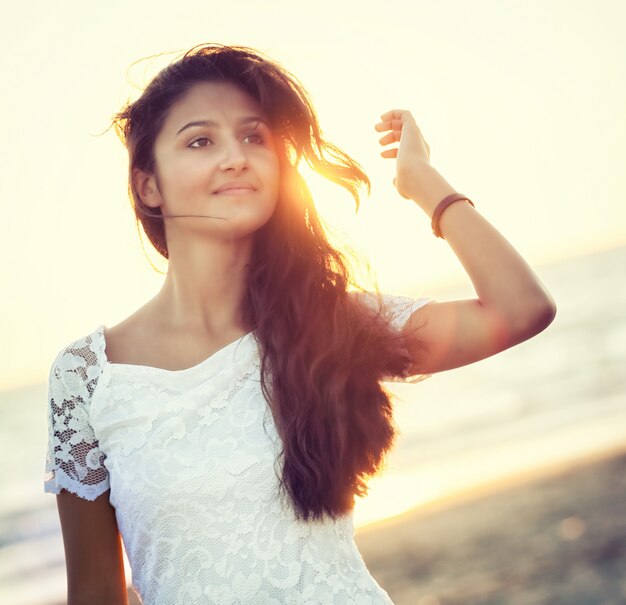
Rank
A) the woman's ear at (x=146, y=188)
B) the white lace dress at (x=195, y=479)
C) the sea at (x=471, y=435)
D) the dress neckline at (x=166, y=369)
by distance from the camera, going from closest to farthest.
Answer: the white lace dress at (x=195, y=479) < the dress neckline at (x=166, y=369) < the woman's ear at (x=146, y=188) < the sea at (x=471, y=435)

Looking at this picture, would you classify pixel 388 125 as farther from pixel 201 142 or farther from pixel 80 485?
pixel 80 485

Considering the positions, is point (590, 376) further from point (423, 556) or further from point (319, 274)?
point (319, 274)

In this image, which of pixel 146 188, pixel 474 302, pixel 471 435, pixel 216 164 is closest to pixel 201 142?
pixel 216 164

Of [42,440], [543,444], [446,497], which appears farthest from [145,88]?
[42,440]

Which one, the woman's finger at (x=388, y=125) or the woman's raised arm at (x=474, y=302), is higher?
the woman's finger at (x=388, y=125)

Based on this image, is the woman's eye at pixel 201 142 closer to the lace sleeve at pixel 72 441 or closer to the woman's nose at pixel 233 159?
the woman's nose at pixel 233 159

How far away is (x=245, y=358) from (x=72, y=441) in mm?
539

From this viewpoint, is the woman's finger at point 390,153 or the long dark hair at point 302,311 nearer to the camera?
the long dark hair at point 302,311

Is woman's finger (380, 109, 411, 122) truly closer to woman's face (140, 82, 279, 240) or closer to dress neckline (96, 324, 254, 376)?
woman's face (140, 82, 279, 240)

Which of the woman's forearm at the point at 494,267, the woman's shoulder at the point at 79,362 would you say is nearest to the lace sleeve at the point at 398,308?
the woman's forearm at the point at 494,267

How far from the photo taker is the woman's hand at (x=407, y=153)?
253 centimetres

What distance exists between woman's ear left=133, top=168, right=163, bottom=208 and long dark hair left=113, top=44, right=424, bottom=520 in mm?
18

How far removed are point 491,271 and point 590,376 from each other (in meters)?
15.4

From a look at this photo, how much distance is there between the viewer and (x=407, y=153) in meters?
2.61
